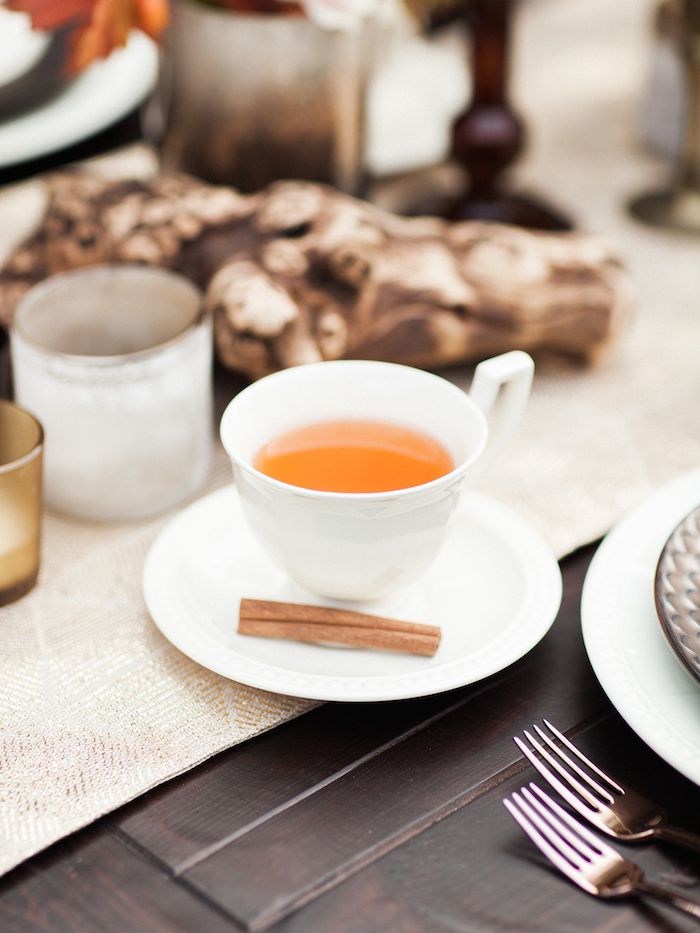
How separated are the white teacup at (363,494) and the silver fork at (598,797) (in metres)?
0.11

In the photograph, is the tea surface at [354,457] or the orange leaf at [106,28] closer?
the tea surface at [354,457]

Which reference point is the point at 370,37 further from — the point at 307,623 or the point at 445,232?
the point at 307,623

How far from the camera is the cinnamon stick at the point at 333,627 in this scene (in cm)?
59

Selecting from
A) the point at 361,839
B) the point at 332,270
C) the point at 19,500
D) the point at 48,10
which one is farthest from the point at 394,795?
the point at 48,10

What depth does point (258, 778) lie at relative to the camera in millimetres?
542

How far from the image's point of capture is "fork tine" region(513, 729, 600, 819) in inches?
19.8

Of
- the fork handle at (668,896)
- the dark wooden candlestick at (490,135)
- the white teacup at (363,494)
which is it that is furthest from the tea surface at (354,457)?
the dark wooden candlestick at (490,135)

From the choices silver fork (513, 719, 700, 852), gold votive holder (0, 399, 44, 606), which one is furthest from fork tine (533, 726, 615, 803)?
gold votive holder (0, 399, 44, 606)

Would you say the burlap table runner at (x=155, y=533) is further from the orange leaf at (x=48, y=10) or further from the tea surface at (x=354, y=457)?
the orange leaf at (x=48, y=10)

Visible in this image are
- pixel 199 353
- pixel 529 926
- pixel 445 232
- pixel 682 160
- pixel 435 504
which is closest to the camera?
pixel 529 926

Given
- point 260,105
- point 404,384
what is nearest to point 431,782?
point 404,384

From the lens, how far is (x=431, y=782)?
1.76 ft

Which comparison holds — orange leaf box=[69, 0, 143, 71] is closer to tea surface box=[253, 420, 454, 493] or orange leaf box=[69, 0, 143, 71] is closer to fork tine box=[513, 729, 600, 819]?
tea surface box=[253, 420, 454, 493]

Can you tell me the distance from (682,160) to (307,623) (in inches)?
28.5
